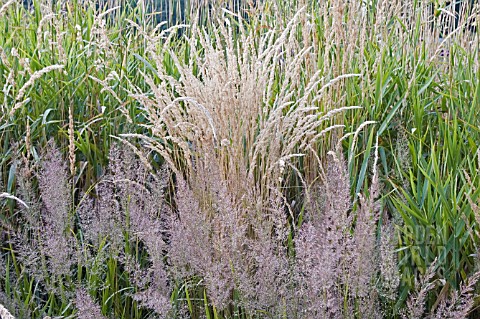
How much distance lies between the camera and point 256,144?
2205 mm

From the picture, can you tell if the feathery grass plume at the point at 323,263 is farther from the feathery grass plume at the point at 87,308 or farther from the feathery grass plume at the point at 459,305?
the feathery grass plume at the point at 87,308

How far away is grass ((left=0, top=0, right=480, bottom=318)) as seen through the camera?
1987 millimetres

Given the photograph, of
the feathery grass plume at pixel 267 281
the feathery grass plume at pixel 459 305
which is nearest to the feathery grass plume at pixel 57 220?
the feathery grass plume at pixel 267 281

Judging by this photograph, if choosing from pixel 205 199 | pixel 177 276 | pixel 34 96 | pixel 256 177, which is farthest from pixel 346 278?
pixel 34 96

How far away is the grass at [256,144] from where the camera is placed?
6.52ft

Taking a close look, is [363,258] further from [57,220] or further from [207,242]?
[57,220]

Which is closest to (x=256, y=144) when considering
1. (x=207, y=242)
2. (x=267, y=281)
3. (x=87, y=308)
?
(x=207, y=242)

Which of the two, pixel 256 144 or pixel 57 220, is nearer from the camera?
pixel 57 220

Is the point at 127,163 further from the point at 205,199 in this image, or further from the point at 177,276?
the point at 177,276

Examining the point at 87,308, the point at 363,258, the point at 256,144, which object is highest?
the point at 256,144

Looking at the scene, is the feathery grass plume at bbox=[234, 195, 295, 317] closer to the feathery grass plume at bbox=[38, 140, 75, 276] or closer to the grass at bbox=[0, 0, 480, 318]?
the grass at bbox=[0, 0, 480, 318]

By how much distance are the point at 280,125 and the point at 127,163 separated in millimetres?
562

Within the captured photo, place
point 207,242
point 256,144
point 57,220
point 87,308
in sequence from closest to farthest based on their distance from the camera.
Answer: point 87,308
point 207,242
point 57,220
point 256,144

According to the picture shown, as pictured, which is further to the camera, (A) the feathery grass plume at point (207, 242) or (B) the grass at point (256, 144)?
(B) the grass at point (256, 144)
